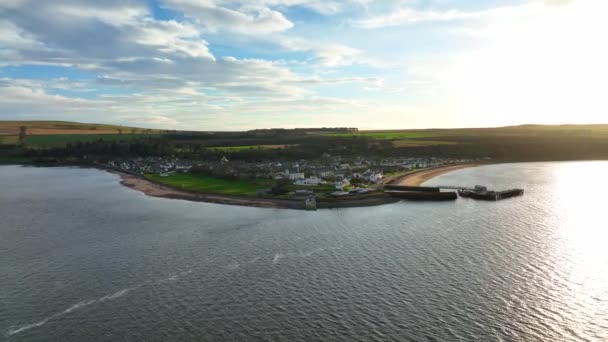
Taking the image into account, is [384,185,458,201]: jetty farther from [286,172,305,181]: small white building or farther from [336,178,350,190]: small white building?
[286,172,305,181]: small white building

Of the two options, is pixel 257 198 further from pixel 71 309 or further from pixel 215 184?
pixel 71 309

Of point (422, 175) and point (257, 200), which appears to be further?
point (422, 175)

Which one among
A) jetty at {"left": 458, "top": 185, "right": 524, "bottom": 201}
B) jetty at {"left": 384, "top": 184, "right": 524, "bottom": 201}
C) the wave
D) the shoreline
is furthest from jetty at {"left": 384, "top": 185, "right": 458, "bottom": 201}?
the wave

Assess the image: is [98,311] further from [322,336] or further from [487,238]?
[487,238]

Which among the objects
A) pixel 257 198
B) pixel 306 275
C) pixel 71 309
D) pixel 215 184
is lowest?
pixel 71 309

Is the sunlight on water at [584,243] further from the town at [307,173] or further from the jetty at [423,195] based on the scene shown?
the town at [307,173]

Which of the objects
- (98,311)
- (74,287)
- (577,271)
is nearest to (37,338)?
(98,311)

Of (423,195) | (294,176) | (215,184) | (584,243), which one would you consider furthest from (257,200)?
(584,243)

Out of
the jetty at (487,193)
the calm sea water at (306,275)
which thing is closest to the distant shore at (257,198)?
the calm sea water at (306,275)
